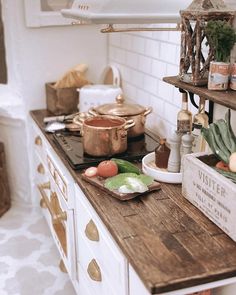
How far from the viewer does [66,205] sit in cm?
191

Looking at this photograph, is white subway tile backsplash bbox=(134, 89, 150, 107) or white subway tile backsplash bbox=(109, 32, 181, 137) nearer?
white subway tile backsplash bbox=(109, 32, 181, 137)

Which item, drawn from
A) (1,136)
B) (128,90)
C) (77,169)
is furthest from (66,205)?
(1,136)

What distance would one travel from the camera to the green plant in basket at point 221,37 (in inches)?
53.1

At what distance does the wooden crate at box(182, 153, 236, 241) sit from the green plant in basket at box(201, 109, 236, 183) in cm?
4

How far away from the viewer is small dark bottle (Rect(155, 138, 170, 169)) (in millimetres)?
1655

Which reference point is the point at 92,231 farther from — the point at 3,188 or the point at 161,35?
the point at 3,188

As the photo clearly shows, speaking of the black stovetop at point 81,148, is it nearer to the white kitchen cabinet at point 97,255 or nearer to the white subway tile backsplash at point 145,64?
the white kitchen cabinet at point 97,255

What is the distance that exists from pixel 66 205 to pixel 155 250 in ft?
2.69

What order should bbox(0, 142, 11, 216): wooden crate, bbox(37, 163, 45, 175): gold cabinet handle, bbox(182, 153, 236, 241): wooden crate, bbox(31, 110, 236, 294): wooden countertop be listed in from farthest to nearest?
bbox(0, 142, 11, 216): wooden crate, bbox(37, 163, 45, 175): gold cabinet handle, bbox(182, 153, 236, 241): wooden crate, bbox(31, 110, 236, 294): wooden countertop

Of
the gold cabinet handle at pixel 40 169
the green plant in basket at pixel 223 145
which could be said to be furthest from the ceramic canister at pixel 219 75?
the gold cabinet handle at pixel 40 169

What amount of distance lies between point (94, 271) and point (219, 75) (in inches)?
33.1

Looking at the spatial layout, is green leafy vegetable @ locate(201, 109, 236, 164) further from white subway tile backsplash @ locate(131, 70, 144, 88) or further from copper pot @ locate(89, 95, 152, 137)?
white subway tile backsplash @ locate(131, 70, 144, 88)

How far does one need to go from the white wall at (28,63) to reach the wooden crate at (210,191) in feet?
5.19

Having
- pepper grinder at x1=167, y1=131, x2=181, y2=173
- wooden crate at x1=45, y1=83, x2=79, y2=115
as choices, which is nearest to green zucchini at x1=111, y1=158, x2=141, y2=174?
pepper grinder at x1=167, y1=131, x2=181, y2=173
